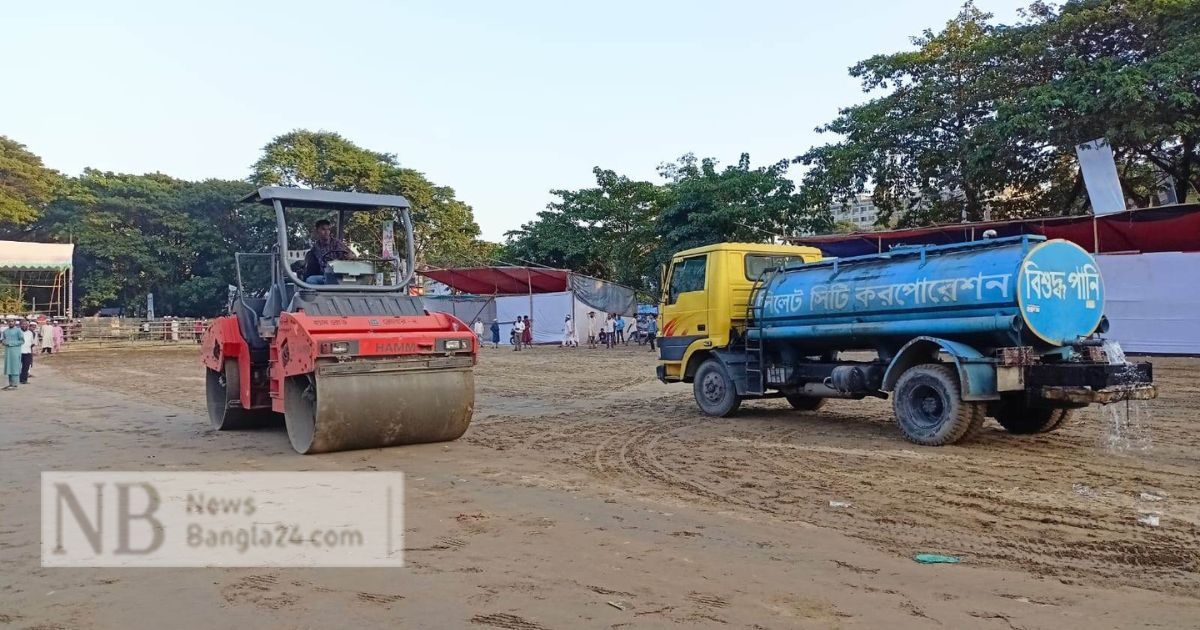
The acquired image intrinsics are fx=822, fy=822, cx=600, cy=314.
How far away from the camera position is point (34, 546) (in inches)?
205

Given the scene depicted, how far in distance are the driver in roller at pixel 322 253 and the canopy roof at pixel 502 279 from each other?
75.2 feet

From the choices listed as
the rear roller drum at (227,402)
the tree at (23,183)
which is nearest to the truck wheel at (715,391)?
the rear roller drum at (227,402)

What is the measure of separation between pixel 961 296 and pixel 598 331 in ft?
86.8

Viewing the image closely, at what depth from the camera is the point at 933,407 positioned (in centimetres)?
884

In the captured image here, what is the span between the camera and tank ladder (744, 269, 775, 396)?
36.1 feet

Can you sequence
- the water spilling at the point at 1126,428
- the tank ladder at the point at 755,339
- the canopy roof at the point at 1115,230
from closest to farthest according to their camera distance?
the water spilling at the point at 1126,428 → the tank ladder at the point at 755,339 → the canopy roof at the point at 1115,230

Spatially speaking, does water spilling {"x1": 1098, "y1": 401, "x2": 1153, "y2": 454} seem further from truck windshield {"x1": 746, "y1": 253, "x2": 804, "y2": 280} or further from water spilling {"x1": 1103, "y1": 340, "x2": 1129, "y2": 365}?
truck windshield {"x1": 746, "y1": 253, "x2": 804, "y2": 280}

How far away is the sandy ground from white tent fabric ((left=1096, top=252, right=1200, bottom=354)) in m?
8.81

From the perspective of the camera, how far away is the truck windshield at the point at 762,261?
1154 cm

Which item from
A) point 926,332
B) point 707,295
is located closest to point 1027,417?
point 926,332

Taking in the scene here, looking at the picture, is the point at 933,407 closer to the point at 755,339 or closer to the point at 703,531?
the point at 755,339

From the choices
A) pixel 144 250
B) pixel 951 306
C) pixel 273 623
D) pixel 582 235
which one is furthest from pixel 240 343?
pixel 144 250

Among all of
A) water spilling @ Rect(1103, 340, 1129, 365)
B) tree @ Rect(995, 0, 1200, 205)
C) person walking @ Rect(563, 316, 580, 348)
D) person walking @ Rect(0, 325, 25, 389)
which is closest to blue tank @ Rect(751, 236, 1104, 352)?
water spilling @ Rect(1103, 340, 1129, 365)

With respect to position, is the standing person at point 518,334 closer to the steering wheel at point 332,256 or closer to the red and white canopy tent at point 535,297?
the red and white canopy tent at point 535,297
